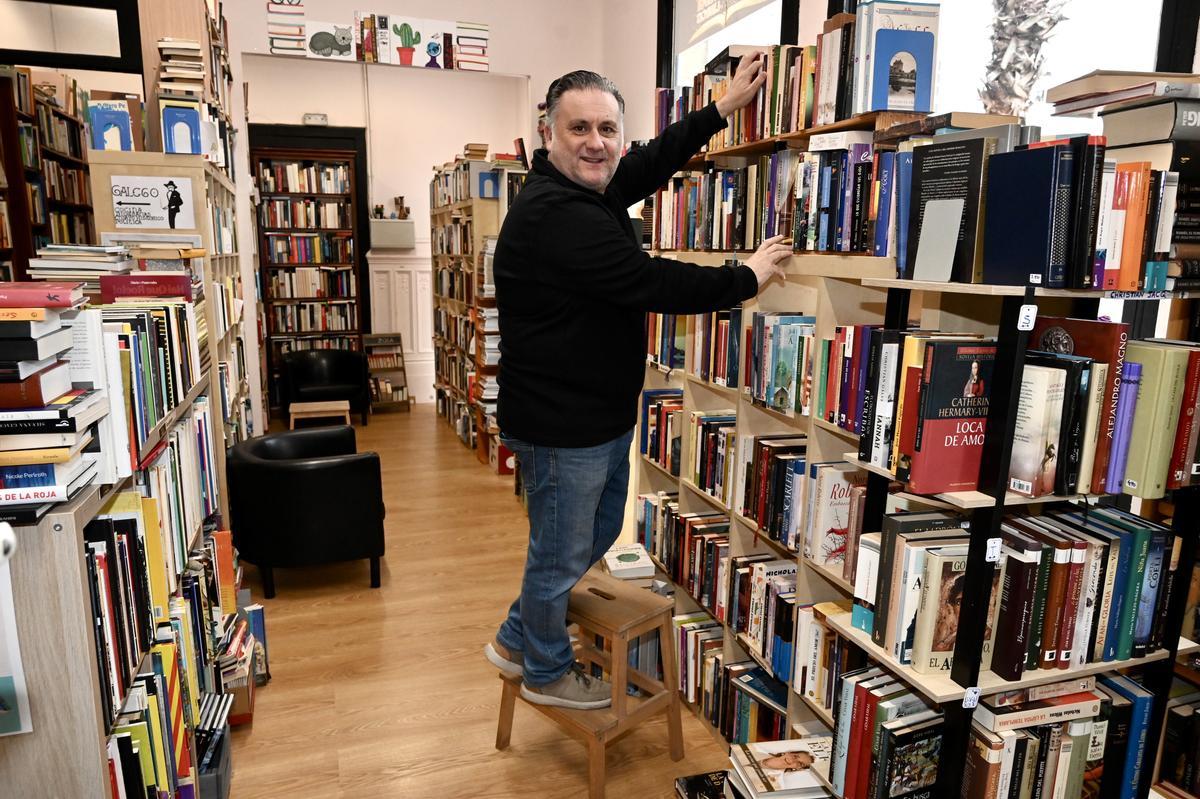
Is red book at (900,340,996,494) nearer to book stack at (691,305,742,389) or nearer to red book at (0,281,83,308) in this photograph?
book stack at (691,305,742,389)

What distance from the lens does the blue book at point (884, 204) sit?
182 centimetres

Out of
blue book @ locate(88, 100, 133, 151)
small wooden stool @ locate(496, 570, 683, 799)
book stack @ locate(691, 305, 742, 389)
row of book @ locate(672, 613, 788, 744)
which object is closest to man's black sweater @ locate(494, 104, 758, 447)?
book stack @ locate(691, 305, 742, 389)

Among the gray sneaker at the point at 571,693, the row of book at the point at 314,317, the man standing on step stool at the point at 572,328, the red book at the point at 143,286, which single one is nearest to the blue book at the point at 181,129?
the red book at the point at 143,286

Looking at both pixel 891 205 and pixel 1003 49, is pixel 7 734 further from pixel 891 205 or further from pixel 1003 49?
pixel 1003 49

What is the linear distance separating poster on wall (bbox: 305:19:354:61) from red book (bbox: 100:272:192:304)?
4.24 meters

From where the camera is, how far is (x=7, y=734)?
4.16 feet

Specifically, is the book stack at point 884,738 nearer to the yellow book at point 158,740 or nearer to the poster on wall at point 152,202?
the yellow book at point 158,740

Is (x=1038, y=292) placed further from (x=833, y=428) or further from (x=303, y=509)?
(x=303, y=509)

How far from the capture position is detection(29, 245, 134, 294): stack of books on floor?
7.02 ft

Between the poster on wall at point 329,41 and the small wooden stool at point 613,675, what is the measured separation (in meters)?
5.03

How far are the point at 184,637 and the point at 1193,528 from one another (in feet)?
7.62

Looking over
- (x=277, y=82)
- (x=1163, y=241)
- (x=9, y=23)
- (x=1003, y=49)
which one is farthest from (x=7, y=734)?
(x=277, y=82)

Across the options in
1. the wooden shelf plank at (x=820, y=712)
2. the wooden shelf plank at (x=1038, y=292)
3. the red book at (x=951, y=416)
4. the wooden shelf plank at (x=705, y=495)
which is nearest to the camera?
the wooden shelf plank at (x=1038, y=292)

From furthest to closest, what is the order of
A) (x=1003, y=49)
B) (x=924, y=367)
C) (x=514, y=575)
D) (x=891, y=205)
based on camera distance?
(x=514, y=575), (x=1003, y=49), (x=891, y=205), (x=924, y=367)
